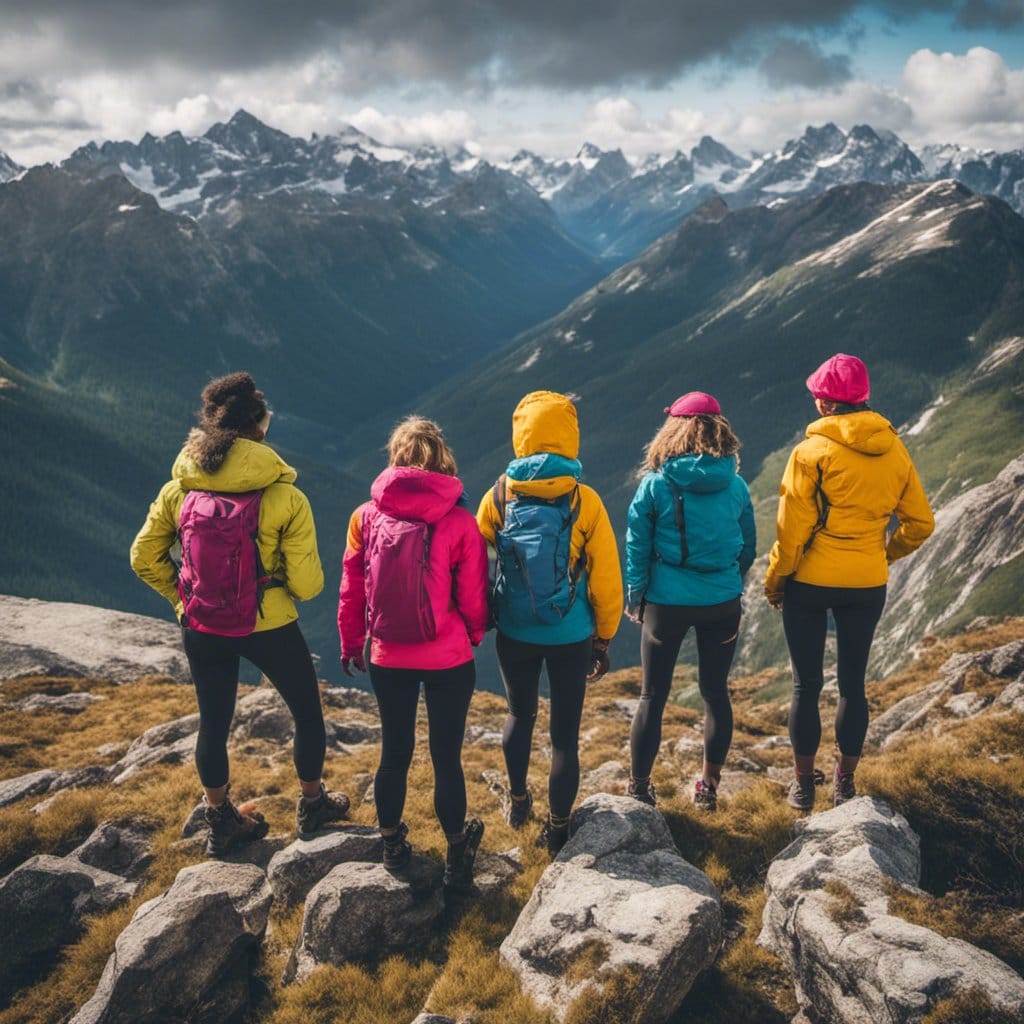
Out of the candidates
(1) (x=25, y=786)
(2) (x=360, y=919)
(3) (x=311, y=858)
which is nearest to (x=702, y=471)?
(2) (x=360, y=919)

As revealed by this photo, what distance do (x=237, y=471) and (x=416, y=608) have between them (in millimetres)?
3384

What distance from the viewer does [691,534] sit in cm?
1028

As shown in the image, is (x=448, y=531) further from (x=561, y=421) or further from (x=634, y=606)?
(x=634, y=606)

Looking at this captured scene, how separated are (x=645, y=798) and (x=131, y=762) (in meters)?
13.1

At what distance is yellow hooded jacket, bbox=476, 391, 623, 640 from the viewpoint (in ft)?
30.7

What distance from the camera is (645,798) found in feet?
38.2

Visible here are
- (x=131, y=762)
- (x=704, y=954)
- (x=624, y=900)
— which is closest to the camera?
(x=704, y=954)

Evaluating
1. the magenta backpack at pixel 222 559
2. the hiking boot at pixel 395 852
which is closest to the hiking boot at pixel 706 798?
the hiking boot at pixel 395 852

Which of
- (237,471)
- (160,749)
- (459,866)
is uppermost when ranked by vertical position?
(237,471)

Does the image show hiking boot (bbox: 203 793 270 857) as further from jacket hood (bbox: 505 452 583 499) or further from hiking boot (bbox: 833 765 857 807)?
hiking boot (bbox: 833 765 857 807)

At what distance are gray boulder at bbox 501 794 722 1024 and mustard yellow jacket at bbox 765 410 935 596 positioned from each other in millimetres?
4556

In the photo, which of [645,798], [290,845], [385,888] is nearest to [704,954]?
[645,798]

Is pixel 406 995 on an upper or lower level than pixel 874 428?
lower

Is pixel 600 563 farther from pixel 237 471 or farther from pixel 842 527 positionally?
pixel 237 471
